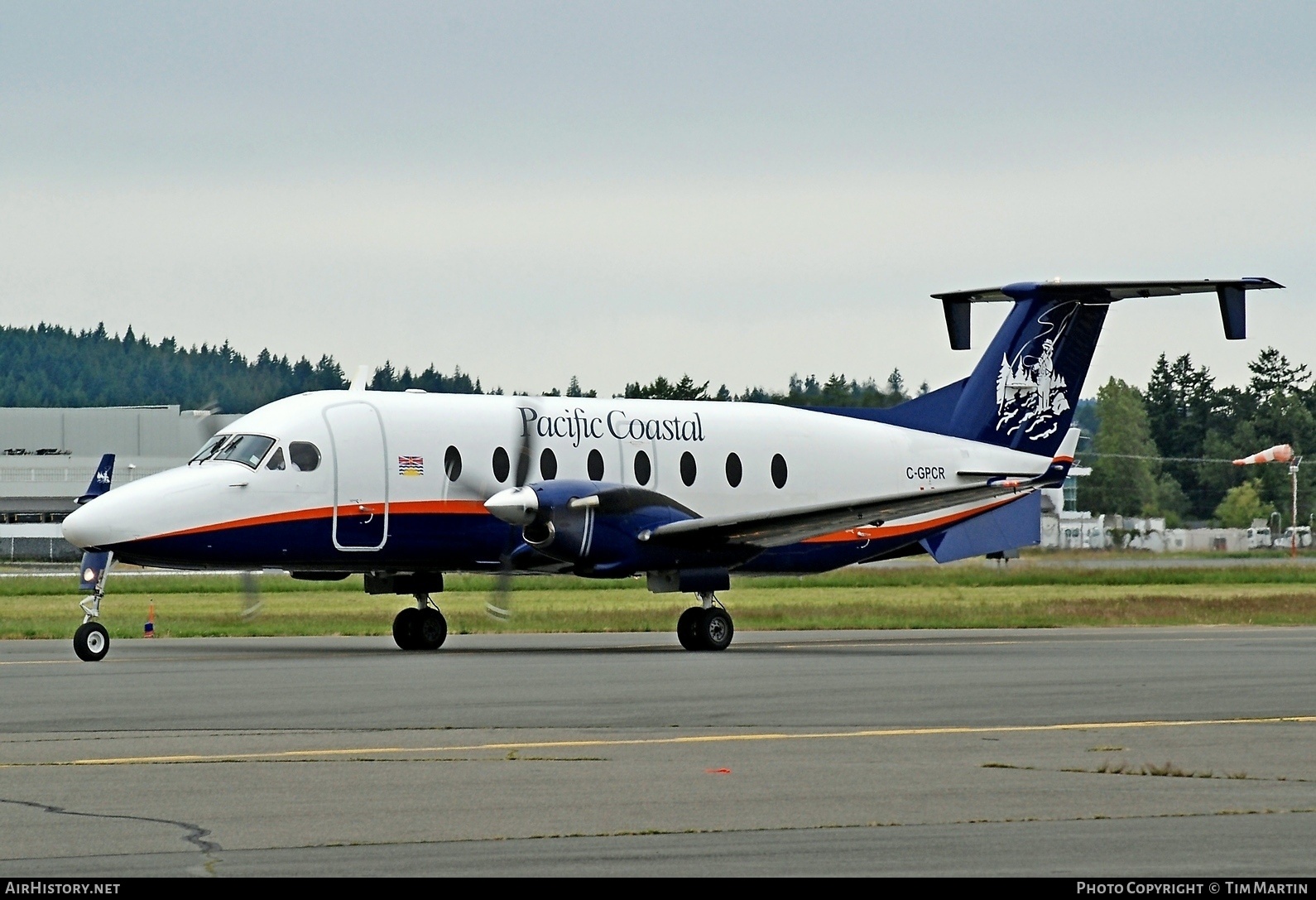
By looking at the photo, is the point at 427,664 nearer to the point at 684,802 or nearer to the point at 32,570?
the point at 684,802

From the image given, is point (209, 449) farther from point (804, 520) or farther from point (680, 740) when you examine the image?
point (680, 740)

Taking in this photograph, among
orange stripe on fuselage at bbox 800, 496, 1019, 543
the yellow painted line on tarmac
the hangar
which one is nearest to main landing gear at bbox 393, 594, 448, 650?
orange stripe on fuselage at bbox 800, 496, 1019, 543

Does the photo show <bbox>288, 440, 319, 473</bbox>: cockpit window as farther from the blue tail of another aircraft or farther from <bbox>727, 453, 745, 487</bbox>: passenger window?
the blue tail of another aircraft

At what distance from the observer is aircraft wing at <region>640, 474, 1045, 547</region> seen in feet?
87.0

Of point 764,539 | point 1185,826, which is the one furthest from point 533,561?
point 1185,826

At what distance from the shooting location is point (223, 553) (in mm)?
24922

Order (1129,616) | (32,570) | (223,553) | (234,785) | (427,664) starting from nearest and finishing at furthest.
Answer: (234,785) → (427,664) → (223,553) → (1129,616) → (32,570)

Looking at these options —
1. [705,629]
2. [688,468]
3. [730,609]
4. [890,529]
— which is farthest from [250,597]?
[730,609]

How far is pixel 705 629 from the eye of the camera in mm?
26719

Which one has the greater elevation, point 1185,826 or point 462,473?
point 462,473

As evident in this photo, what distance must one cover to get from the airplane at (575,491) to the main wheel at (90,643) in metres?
0.04

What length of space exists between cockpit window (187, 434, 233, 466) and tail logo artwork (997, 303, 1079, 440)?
538 inches

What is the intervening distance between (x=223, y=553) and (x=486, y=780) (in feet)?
47.4

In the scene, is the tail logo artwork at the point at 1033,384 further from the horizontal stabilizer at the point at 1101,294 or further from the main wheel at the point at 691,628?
the main wheel at the point at 691,628
